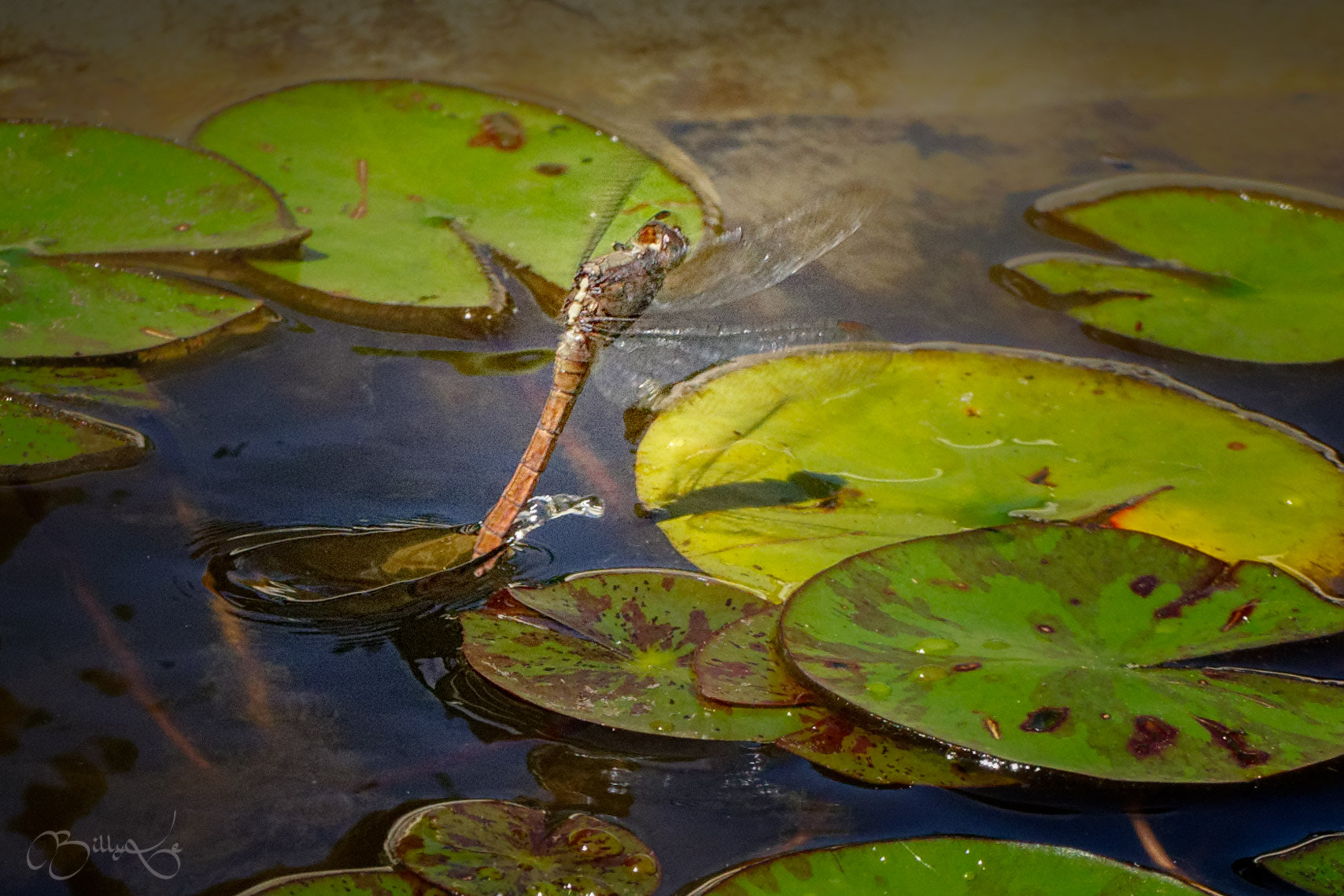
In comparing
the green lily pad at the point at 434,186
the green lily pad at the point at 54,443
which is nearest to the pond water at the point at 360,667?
the green lily pad at the point at 54,443

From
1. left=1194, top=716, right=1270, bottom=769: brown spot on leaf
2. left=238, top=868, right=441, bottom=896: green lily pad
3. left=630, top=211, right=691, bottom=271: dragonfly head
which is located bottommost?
left=238, top=868, right=441, bottom=896: green lily pad

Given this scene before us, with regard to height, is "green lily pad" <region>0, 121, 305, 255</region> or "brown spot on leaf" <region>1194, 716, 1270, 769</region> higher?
"green lily pad" <region>0, 121, 305, 255</region>

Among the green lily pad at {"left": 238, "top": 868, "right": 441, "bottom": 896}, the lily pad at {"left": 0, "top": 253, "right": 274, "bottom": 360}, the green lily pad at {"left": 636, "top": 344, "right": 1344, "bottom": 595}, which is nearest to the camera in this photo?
the green lily pad at {"left": 238, "top": 868, "right": 441, "bottom": 896}

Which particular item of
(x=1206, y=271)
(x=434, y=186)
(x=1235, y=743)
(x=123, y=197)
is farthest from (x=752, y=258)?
(x=123, y=197)

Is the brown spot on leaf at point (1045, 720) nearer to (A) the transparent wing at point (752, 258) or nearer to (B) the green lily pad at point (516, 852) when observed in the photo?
(B) the green lily pad at point (516, 852)

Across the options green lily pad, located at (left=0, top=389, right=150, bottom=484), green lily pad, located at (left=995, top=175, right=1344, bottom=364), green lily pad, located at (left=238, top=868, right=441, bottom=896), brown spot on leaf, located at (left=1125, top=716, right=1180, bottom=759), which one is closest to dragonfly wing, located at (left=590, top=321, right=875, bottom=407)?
green lily pad, located at (left=995, top=175, right=1344, bottom=364)

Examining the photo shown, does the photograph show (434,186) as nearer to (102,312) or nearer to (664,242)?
(664,242)

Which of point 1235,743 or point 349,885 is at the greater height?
point 1235,743

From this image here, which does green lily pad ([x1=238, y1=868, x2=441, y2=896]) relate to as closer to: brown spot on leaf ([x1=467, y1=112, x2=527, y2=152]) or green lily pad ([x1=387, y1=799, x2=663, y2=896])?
green lily pad ([x1=387, y1=799, x2=663, y2=896])
